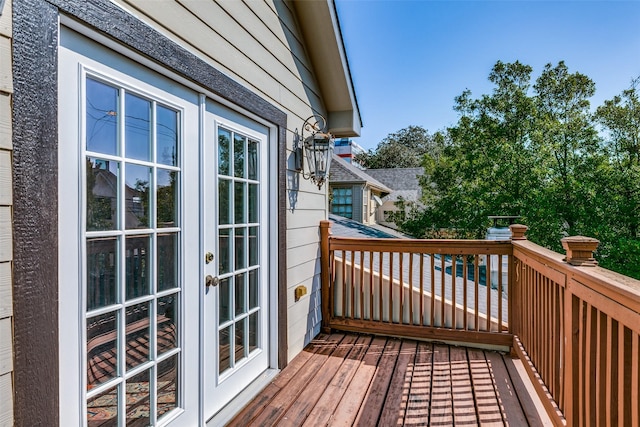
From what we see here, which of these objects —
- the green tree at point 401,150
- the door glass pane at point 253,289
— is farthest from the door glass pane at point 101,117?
the green tree at point 401,150

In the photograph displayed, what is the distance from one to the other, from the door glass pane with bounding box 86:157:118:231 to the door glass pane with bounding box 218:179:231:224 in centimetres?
75

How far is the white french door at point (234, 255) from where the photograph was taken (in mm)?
2154

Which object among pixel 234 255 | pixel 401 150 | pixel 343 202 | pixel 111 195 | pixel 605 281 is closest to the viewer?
pixel 605 281

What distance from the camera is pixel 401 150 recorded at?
33500mm

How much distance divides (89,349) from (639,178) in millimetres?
14590

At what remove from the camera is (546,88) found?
43.4 feet

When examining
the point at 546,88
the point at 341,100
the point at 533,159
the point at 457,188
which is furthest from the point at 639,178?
the point at 341,100

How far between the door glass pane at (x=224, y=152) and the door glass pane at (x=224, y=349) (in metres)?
1.02

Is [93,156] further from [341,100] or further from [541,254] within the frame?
[341,100]

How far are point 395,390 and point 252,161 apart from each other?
1.97 m

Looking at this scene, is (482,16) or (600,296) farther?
(482,16)

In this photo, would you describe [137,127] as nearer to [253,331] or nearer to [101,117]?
[101,117]

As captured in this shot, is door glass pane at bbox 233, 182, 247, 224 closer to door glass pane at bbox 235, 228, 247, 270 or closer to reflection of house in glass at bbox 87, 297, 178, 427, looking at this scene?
door glass pane at bbox 235, 228, 247, 270

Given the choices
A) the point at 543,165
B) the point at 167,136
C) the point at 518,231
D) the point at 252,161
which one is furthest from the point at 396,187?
the point at 167,136
